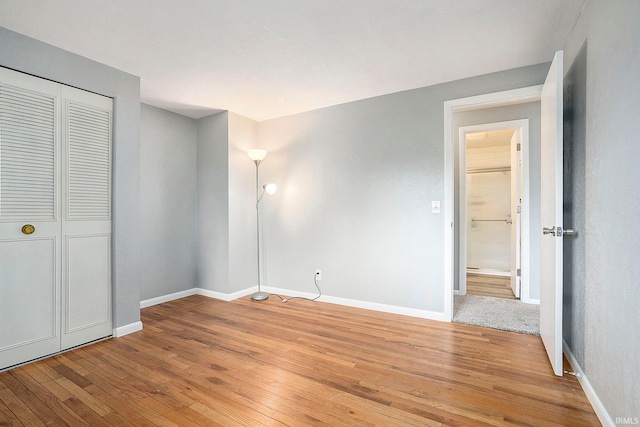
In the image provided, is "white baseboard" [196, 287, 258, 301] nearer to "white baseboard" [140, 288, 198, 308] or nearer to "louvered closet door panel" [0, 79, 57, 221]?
"white baseboard" [140, 288, 198, 308]

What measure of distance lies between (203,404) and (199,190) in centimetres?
295

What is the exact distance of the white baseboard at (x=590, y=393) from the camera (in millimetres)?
1462

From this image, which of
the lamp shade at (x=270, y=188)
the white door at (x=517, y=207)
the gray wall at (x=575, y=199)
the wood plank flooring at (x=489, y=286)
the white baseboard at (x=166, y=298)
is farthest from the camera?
the wood plank flooring at (x=489, y=286)

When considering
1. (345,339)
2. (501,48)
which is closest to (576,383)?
(345,339)

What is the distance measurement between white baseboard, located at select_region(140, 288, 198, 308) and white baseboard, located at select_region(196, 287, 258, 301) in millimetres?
106

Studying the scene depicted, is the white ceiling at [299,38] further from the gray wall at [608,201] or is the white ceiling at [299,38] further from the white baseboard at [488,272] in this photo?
the white baseboard at [488,272]

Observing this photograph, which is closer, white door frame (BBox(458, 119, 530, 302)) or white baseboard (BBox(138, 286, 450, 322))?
white baseboard (BBox(138, 286, 450, 322))

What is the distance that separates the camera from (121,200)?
2725 mm

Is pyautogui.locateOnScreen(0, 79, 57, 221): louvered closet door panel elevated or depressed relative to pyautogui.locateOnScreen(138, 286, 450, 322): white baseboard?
elevated

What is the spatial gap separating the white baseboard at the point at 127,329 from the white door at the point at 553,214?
3.33m

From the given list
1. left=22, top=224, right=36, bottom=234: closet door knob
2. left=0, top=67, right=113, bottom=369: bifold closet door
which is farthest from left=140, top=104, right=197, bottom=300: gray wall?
left=22, top=224, right=36, bottom=234: closet door knob

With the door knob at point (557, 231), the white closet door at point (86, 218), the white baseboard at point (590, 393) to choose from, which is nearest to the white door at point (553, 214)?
the door knob at point (557, 231)

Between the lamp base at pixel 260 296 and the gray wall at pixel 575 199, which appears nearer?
the gray wall at pixel 575 199

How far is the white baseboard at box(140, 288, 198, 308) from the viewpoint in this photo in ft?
11.7
